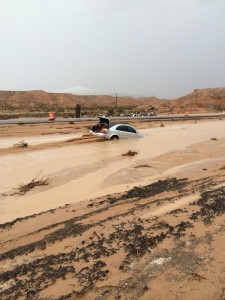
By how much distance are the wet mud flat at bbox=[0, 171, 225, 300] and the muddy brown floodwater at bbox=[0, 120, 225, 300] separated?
2 centimetres

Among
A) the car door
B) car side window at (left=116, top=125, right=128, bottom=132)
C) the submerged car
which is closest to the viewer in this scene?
the submerged car

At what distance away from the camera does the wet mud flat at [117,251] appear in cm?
479

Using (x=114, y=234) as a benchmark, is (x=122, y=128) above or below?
above

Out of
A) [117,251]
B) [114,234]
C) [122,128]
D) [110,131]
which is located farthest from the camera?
[122,128]

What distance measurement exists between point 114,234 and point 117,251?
2.32 ft

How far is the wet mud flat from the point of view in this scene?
479 cm

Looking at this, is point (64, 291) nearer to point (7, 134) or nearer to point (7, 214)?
point (7, 214)

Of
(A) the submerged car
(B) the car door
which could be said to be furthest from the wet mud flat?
(B) the car door

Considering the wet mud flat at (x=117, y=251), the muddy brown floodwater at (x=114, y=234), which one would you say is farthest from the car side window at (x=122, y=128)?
the wet mud flat at (x=117, y=251)

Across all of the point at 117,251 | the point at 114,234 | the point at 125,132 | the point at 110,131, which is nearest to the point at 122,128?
the point at 125,132

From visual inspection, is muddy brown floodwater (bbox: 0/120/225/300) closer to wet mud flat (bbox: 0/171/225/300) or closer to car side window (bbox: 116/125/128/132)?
wet mud flat (bbox: 0/171/225/300)

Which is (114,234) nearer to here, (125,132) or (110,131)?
(110,131)

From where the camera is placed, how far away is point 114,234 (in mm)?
6578

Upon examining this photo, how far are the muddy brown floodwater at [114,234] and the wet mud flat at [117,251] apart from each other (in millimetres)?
15
